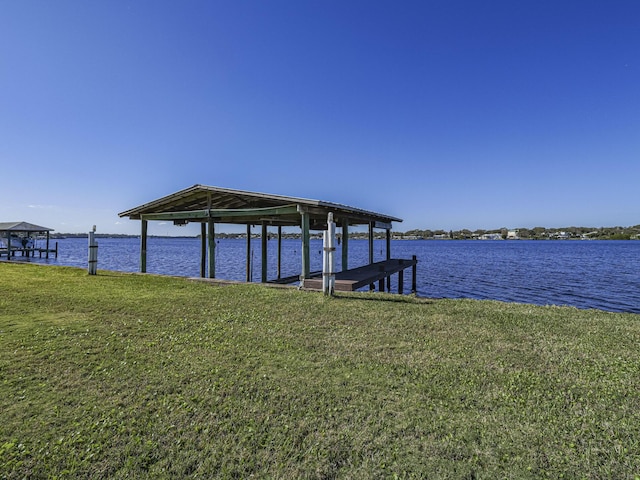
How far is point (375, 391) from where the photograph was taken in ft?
10.8

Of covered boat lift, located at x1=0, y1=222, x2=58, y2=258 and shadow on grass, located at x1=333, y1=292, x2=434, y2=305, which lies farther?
covered boat lift, located at x1=0, y1=222, x2=58, y2=258

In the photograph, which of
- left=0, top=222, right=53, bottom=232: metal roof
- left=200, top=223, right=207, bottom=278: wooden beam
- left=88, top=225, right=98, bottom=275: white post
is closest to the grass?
left=88, top=225, right=98, bottom=275: white post

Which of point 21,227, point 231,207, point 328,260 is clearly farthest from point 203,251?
point 21,227

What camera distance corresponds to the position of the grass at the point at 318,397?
7.64ft

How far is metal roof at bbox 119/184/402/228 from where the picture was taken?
10.2 metres

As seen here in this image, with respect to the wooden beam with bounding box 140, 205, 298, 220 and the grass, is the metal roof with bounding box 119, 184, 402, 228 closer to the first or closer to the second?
the wooden beam with bounding box 140, 205, 298, 220

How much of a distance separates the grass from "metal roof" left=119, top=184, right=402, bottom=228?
489 cm

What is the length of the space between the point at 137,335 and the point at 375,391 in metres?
3.76

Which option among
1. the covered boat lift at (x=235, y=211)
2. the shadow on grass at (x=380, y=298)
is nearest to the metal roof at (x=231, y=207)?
the covered boat lift at (x=235, y=211)

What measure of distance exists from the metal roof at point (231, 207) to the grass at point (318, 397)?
4887mm

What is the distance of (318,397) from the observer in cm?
315

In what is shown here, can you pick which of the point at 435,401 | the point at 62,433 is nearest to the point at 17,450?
the point at 62,433

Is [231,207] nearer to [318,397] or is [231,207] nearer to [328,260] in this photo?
[328,260]

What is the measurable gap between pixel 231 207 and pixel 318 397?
1087cm
